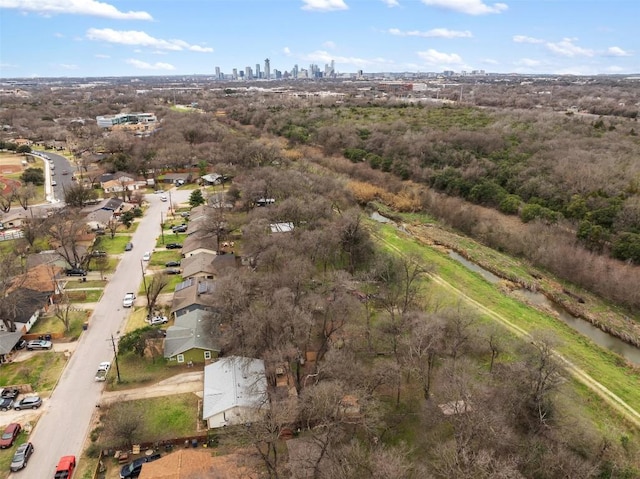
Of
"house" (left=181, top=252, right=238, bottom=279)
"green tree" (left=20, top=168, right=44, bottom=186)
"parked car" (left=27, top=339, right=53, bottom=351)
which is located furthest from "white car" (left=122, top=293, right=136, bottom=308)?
"green tree" (left=20, top=168, right=44, bottom=186)

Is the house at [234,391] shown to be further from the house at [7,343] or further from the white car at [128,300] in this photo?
the house at [7,343]

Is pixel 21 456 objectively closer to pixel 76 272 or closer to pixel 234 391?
pixel 234 391

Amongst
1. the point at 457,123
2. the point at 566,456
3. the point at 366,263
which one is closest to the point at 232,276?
the point at 366,263

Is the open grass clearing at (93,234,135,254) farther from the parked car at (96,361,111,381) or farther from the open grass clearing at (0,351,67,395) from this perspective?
the parked car at (96,361,111,381)

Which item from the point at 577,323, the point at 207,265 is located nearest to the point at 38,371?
the point at 207,265

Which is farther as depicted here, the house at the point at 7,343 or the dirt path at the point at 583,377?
the house at the point at 7,343

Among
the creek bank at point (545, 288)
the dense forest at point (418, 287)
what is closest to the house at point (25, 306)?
the dense forest at point (418, 287)
